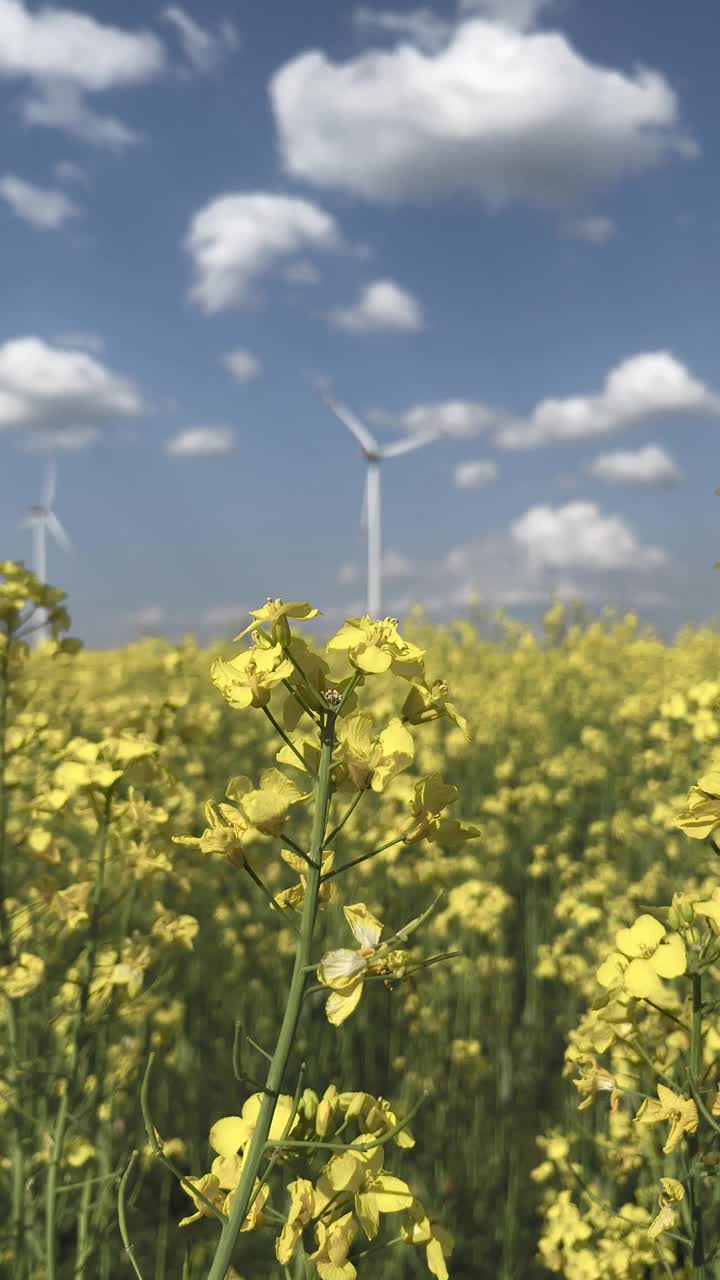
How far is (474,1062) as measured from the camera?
14.6 feet

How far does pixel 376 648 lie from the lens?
4.23 ft

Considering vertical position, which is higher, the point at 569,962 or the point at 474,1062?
the point at 569,962

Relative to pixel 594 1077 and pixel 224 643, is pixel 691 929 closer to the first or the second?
pixel 594 1077

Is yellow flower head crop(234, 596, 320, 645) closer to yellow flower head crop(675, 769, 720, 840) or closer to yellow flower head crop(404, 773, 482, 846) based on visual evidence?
yellow flower head crop(404, 773, 482, 846)

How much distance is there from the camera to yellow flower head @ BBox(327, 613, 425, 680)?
4.17 ft

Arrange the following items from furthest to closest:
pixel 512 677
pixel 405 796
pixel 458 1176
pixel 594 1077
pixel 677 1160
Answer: pixel 512 677 → pixel 458 1176 → pixel 677 1160 → pixel 594 1077 → pixel 405 796

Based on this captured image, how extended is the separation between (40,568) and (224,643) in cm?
828

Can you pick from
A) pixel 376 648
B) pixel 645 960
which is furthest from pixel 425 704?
pixel 645 960

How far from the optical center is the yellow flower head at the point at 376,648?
1271mm

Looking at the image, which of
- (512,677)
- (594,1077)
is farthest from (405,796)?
(512,677)

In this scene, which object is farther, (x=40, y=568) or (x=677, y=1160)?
(x=40, y=568)

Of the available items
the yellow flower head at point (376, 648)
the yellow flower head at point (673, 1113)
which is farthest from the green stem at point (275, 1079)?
the yellow flower head at point (673, 1113)

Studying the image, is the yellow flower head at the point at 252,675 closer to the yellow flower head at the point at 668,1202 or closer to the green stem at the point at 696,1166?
the green stem at the point at 696,1166

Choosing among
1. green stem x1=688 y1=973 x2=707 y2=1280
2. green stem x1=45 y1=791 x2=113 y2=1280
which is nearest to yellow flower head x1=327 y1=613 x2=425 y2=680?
green stem x1=688 y1=973 x2=707 y2=1280
